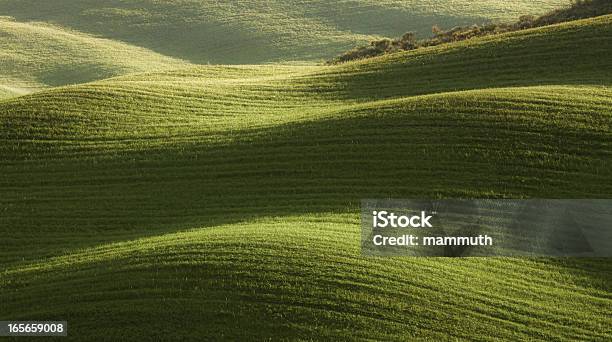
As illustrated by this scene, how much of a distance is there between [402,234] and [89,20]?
64.7 metres

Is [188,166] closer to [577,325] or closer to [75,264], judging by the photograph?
[75,264]

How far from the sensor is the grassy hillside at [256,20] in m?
71.2

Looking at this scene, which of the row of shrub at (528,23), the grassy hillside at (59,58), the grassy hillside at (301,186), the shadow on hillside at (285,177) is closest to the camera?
the grassy hillside at (301,186)

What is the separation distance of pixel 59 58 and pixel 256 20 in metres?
18.4

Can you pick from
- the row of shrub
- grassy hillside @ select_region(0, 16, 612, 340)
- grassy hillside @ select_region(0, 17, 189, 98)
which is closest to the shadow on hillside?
grassy hillside @ select_region(0, 16, 612, 340)

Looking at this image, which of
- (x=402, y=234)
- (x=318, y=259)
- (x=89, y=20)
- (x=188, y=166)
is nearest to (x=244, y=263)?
(x=318, y=259)

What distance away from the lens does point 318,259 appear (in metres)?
22.8
